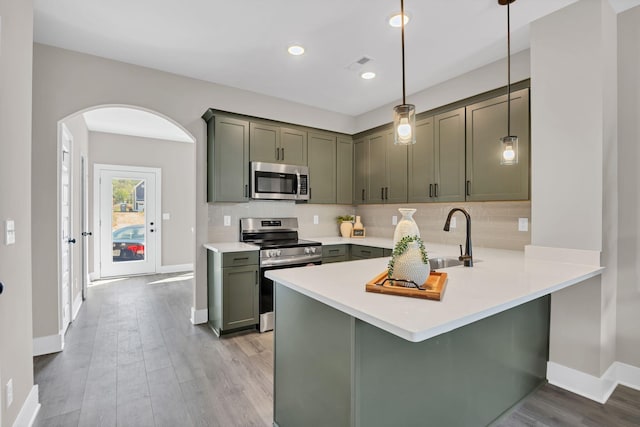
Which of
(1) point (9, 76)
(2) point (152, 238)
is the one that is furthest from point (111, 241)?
(1) point (9, 76)

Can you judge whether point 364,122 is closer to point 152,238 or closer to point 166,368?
point 166,368

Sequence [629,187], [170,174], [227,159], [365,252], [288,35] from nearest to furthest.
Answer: [629,187]
[288,35]
[227,159]
[365,252]
[170,174]

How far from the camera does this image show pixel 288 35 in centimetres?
264

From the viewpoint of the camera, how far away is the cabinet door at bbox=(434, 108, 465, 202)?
3119 mm

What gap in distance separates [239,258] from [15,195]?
1.83 meters

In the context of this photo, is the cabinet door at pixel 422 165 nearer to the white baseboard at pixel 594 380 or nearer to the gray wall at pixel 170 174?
the white baseboard at pixel 594 380

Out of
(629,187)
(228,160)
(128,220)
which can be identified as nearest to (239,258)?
(228,160)

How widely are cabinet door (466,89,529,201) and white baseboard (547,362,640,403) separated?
1324mm

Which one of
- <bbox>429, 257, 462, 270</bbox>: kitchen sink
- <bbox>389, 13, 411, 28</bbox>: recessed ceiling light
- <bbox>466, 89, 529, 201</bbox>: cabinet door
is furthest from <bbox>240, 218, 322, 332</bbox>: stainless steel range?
<bbox>389, 13, 411, 28</bbox>: recessed ceiling light

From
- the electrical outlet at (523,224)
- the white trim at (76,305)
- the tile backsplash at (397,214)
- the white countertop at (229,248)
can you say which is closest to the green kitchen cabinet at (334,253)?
the tile backsplash at (397,214)

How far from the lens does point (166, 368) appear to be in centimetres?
254

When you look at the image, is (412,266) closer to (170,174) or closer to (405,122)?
(405,122)

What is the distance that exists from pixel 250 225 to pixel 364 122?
91.9 inches

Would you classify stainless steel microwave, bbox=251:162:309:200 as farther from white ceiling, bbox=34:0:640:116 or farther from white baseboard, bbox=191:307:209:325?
white baseboard, bbox=191:307:209:325
